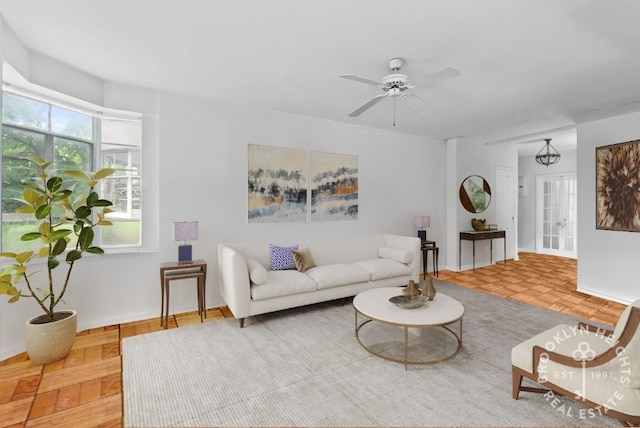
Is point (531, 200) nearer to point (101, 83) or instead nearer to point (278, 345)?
point (278, 345)

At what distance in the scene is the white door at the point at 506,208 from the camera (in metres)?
6.92

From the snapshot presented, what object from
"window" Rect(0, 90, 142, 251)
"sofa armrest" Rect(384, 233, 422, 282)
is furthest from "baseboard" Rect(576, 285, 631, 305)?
"window" Rect(0, 90, 142, 251)

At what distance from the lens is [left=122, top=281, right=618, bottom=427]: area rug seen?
189 centimetres

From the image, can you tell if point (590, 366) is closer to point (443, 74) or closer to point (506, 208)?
point (443, 74)

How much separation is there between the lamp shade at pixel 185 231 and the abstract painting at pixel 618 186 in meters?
5.65

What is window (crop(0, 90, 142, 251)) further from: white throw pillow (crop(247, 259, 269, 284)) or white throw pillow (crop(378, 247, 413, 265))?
white throw pillow (crop(378, 247, 413, 265))

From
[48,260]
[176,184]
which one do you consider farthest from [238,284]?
[48,260]

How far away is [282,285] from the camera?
3416 millimetres

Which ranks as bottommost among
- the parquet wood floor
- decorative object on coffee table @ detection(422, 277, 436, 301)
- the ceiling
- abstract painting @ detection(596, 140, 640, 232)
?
the parquet wood floor

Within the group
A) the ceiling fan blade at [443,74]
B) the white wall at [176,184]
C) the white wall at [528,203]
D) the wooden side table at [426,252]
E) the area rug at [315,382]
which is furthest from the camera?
the white wall at [528,203]

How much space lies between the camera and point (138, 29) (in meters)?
2.36

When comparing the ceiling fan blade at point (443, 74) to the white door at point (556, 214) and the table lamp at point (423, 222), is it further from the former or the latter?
the white door at point (556, 214)

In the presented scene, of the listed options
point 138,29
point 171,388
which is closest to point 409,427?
point 171,388

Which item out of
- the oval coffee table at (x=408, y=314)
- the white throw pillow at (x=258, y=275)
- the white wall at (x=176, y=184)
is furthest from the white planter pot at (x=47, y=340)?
the oval coffee table at (x=408, y=314)
